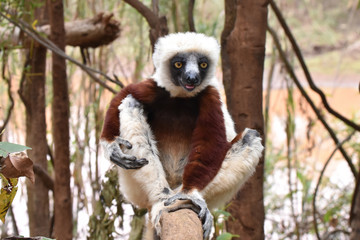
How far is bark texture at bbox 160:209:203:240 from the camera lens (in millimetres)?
1244

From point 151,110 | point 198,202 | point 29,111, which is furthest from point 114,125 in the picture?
point 29,111

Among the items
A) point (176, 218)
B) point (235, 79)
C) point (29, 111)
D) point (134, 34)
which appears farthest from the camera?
point (134, 34)

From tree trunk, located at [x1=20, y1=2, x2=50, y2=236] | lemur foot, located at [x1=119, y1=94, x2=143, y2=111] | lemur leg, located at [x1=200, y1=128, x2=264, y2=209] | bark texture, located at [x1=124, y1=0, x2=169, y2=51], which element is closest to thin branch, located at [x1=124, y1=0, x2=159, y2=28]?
bark texture, located at [x1=124, y1=0, x2=169, y2=51]

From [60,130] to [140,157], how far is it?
121cm

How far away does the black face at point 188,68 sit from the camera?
2.27 m

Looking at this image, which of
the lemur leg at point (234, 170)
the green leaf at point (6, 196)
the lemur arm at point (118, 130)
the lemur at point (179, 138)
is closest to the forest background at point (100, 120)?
the lemur leg at point (234, 170)

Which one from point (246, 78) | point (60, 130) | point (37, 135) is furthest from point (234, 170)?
point (37, 135)

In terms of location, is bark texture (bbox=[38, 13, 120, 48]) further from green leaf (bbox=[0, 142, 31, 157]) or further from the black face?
green leaf (bbox=[0, 142, 31, 157])

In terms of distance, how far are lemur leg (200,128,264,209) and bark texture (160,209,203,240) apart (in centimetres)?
64

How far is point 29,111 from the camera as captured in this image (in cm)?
352

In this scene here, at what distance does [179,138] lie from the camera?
2.39m

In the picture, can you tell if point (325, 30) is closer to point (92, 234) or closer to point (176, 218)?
point (92, 234)

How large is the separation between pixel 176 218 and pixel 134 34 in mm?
3707

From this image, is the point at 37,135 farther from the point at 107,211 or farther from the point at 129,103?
the point at 129,103
